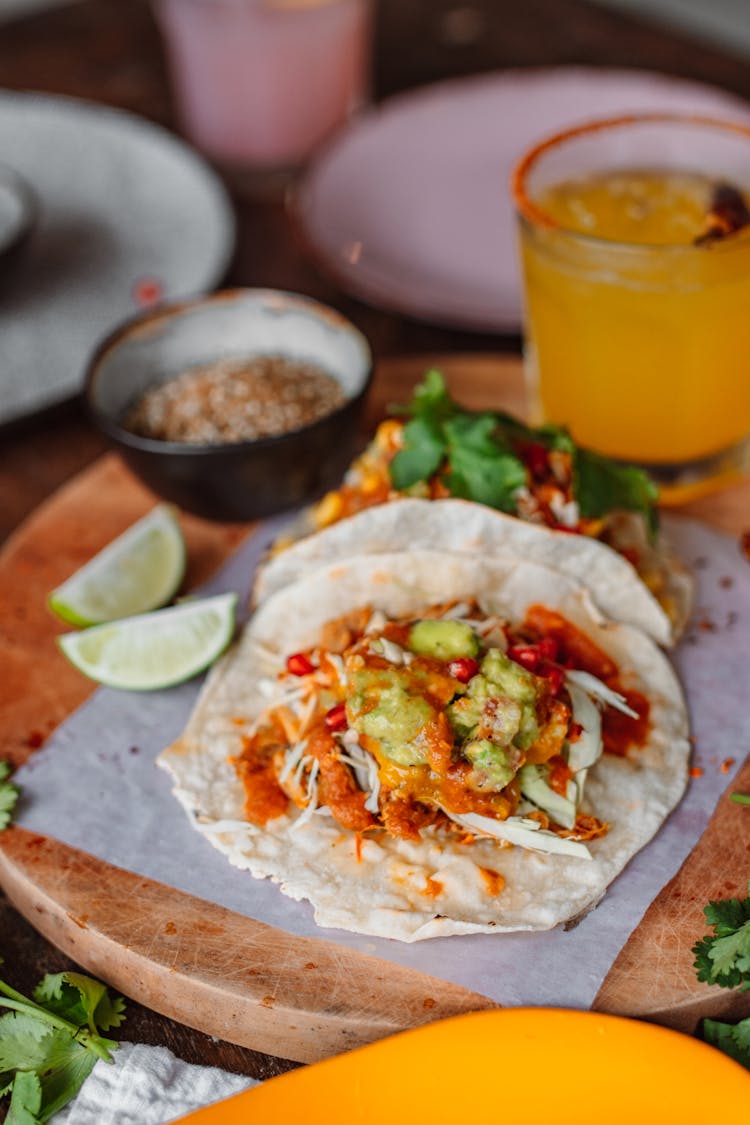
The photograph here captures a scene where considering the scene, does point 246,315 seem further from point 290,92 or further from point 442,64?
point 442,64

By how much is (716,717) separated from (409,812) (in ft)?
2.70

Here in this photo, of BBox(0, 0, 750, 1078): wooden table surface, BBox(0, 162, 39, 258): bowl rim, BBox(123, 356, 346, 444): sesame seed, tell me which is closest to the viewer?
BBox(123, 356, 346, 444): sesame seed

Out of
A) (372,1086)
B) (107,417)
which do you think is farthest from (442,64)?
(372,1086)

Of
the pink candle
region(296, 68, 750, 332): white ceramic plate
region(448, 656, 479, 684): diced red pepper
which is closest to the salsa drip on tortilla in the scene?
region(448, 656, 479, 684): diced red pepper

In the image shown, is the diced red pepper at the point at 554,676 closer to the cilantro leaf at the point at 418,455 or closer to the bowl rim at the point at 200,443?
the cilantro leaf at the point at 418,455

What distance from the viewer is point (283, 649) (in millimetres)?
3115

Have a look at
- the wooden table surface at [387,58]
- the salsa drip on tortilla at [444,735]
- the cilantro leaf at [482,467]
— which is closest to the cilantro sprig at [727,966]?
the salsa drip on tortilla at [444,735]

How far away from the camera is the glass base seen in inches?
143

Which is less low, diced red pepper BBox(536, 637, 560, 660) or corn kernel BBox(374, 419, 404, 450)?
corn kernel BBox(374, 419, 404, 450)

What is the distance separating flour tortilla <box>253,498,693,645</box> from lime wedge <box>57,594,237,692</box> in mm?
240

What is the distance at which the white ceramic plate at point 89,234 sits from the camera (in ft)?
13.9

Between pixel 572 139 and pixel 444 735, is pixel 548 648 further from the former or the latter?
pixel 572 139

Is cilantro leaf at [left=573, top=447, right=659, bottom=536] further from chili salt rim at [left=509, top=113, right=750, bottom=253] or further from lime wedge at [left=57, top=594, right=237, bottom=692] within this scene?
lime wedge at [left=57, top=594, right=237, bottom=692]

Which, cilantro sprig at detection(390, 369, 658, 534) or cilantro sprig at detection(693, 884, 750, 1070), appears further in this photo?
cilantro sprig at detection(390, 369, 658, 534)
